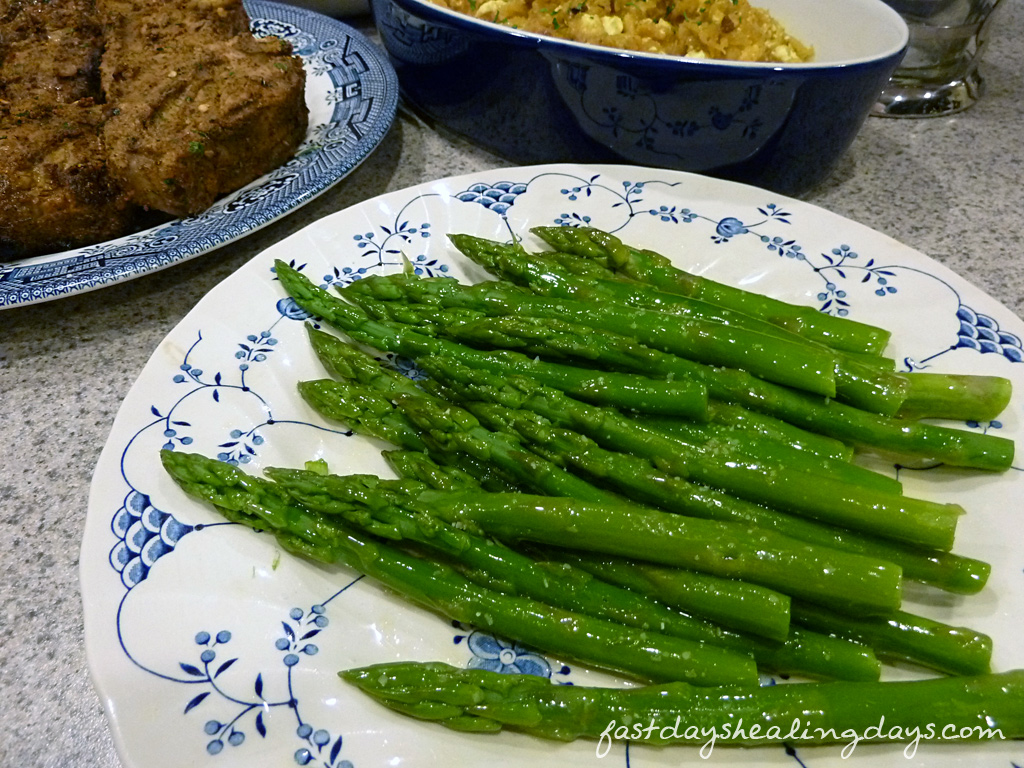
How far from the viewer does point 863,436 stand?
189 centimetres

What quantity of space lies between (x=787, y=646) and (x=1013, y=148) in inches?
133

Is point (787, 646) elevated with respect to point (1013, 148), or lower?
lower

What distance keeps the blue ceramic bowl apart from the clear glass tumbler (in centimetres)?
83

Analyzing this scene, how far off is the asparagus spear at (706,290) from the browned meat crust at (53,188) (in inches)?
65.6

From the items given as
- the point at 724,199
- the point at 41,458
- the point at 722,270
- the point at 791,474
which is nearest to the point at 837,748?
the point at 791,474

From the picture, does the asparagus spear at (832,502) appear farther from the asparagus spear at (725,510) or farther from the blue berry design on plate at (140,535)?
the blue berry design on plate at (140,535)

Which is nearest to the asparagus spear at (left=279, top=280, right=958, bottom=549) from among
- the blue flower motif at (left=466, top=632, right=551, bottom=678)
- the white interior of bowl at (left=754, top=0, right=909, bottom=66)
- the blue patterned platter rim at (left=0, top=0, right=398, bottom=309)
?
the blue flower motif at (left=466, top=632, right=551, bottom=678)

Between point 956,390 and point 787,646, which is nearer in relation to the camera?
point 787,646

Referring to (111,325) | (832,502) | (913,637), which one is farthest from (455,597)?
(111,325)

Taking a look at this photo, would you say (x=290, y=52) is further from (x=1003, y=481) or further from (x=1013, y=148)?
(x=1013, y=148)

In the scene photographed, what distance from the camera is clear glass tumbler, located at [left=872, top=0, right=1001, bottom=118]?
11.8ft

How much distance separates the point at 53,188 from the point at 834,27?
345cm

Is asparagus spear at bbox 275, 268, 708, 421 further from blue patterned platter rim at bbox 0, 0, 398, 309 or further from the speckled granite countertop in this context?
the speckled granite countertop

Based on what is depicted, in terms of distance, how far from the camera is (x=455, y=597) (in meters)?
1.62
